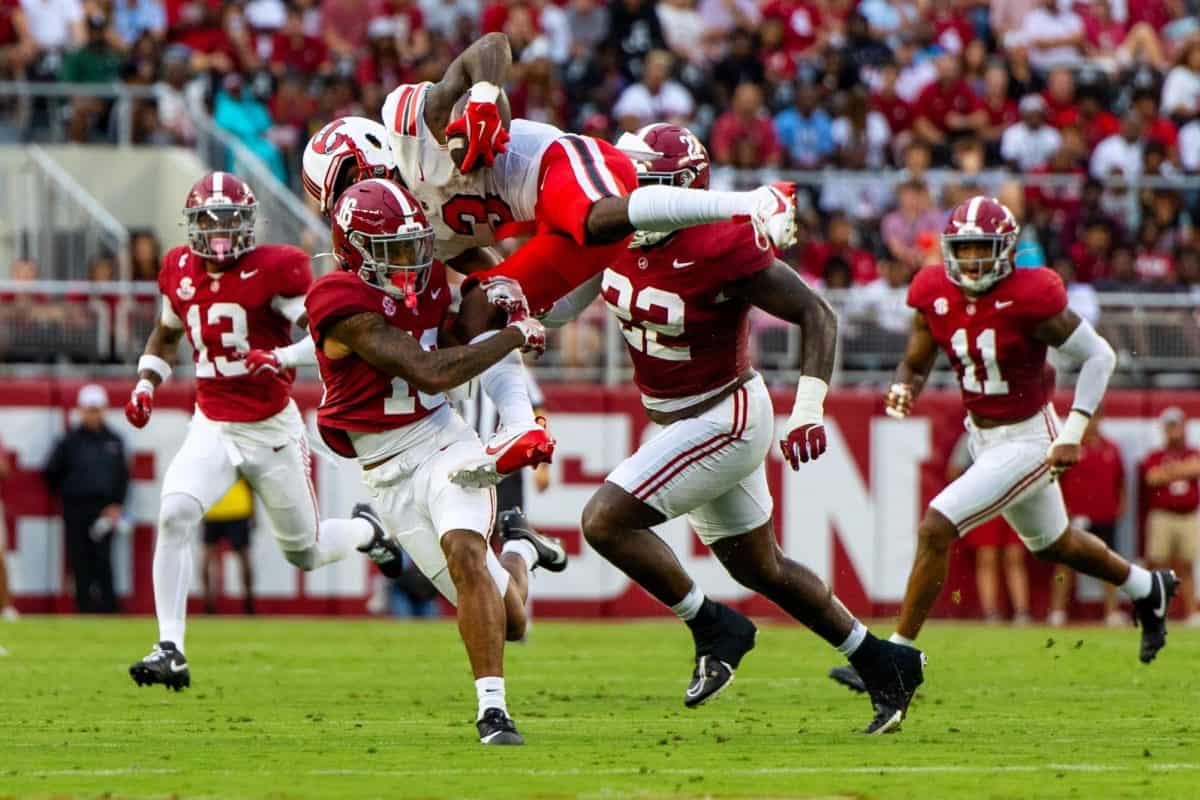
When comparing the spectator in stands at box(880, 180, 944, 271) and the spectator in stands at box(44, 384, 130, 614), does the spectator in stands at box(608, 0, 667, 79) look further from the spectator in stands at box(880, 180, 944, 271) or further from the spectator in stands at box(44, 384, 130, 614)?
the spectator in stands at box(44, 384, 130, 614)

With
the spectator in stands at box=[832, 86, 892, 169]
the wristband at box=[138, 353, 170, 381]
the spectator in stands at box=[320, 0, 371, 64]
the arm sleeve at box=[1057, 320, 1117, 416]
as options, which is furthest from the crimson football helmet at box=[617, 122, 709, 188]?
the spectator in stands at box=[320, 0, 371, 64]

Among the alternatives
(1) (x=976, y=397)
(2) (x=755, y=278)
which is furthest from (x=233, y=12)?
(2) (x=755, y=278)

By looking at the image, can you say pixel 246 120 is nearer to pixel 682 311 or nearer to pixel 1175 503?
pixel 1175 503

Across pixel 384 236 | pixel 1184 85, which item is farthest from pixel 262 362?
pixel 1184 85

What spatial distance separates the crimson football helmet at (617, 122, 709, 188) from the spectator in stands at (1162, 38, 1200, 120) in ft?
38.8

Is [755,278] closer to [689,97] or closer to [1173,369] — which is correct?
[1173,369]

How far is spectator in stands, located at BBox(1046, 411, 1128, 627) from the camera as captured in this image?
16016 millimetres

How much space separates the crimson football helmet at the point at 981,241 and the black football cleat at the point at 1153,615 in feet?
5.29

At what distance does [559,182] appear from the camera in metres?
7.54

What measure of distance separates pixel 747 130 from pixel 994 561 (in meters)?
4.00

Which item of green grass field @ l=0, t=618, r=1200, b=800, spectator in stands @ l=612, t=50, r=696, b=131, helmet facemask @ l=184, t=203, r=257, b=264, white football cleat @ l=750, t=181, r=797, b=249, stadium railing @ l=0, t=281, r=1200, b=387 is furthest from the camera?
spectator in stands @ l=612, t=50, r=696, b=131

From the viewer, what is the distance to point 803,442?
24.2 ft

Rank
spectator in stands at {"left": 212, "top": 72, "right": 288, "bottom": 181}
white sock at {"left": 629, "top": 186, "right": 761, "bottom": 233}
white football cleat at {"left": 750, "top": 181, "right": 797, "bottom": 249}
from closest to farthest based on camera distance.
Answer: white football cleat at {"left": 750, "top": 181, "right": 797, "bottom": 249}
white sock at {"left": 629, "top": 186, "right": 761, "bottom": 233}
spectator in stands at {"left": 212, "top": 72, "right": 288, "bottom": 181}

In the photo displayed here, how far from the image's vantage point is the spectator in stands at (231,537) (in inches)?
622
